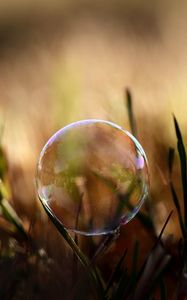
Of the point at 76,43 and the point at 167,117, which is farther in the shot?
the point at 76,43

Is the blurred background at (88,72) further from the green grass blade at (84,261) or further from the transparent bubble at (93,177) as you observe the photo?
the green grass blade at (84,261)

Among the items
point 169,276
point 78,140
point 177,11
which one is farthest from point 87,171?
point 177,11

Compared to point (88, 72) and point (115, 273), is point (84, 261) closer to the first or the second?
point (115, 273)

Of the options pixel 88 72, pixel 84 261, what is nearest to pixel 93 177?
pixel 84 261

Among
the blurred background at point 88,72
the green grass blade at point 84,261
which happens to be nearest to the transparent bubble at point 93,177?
the blurred background at point 88,72

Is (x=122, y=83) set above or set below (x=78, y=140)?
below

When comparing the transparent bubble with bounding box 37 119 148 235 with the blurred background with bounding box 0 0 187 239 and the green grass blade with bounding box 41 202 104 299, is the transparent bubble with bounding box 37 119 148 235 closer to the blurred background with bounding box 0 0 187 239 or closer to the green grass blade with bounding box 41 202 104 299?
the blurred background with bounding box 0 0 187 239

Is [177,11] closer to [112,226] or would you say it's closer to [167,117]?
[167,117]
